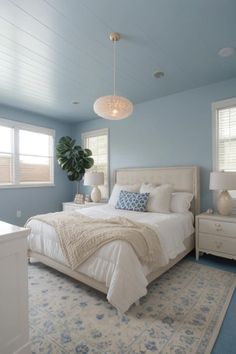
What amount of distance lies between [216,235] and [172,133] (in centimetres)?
187

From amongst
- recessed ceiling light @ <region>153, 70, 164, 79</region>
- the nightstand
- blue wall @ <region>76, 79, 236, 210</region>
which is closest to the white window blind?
blue wall @ <region>76, 79, 236, 210</region>

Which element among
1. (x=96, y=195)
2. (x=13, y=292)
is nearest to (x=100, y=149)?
(x=96, y=195)

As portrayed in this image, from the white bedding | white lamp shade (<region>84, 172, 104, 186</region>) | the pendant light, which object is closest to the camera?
the white bedding

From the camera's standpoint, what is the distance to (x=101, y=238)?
197 centimetres

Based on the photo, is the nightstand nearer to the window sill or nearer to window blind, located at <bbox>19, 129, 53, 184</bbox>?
the window sill

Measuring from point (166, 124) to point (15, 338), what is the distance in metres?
3.57

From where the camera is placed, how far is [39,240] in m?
2.63

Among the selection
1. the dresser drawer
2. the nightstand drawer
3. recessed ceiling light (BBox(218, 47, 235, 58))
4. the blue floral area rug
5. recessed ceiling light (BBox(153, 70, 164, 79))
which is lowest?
the blue floral area rug

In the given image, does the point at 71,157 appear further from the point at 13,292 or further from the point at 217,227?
the point at 13,292

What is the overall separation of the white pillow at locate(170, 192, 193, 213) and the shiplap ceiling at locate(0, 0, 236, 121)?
5.84 feet

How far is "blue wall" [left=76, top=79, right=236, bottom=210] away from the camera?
3.38m

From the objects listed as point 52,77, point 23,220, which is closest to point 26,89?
point 52,77

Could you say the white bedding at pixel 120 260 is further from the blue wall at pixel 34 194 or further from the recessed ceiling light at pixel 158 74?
the recessed ceiling light at pixel 158 74

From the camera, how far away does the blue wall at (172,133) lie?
11.1 ft
